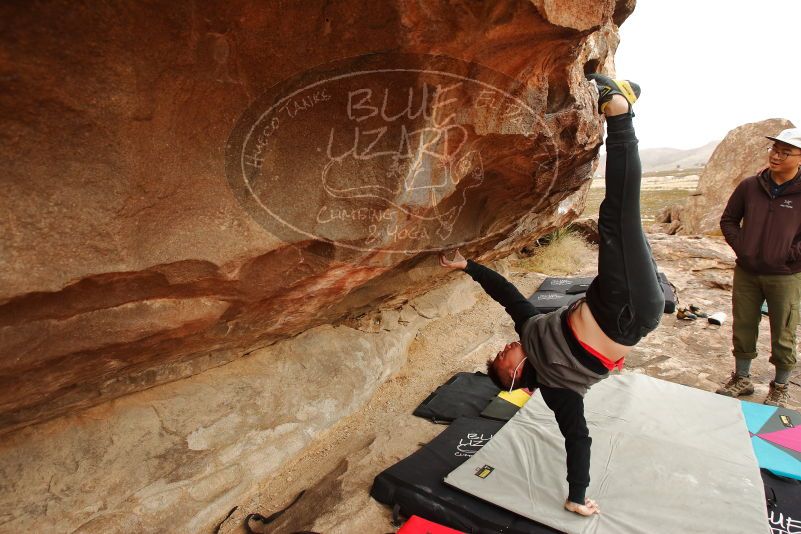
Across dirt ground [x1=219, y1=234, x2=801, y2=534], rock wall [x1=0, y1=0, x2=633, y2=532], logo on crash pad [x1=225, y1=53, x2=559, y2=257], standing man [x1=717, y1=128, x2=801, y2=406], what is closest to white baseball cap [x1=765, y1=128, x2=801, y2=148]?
standing man [x1=717, y1=128, x2=801, y2=406]

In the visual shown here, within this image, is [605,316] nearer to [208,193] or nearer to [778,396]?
→ [208,193]

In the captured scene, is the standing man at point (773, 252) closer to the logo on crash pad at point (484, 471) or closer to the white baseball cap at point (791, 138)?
the white baseball cap at point (791, 138)

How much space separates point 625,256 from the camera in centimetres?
184

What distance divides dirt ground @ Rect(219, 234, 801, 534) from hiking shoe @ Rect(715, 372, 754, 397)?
77 mm

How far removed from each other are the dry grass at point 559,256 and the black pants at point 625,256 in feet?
17.5

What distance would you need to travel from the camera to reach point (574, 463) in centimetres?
216

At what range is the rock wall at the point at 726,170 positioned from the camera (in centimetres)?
986

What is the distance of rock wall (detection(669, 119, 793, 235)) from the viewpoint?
9859mm

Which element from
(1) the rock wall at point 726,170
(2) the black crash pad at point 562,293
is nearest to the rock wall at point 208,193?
(2) the black crash pad at point 562,293

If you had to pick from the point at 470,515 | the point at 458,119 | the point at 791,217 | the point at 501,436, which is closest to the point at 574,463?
the point at 470,515

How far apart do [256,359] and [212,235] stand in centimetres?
135

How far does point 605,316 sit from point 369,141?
130 centimetres

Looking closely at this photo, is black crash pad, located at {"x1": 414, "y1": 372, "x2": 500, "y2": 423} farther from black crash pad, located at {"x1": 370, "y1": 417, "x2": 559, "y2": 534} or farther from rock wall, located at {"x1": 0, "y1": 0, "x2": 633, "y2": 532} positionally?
rock wall, located at {"x1": 0, "y1": 0, "x2": 633, "y2": 532}

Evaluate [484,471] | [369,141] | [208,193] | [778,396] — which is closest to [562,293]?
[778,396]
